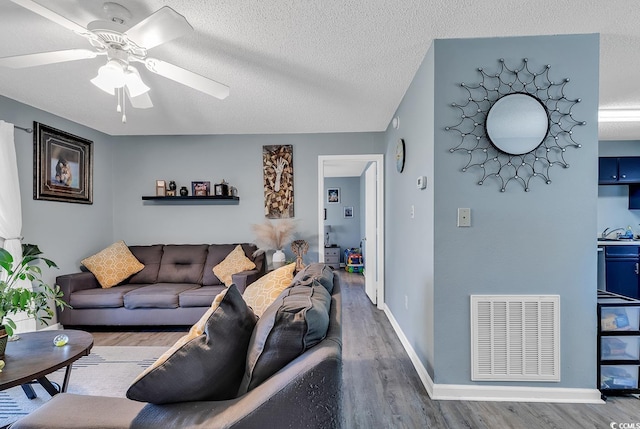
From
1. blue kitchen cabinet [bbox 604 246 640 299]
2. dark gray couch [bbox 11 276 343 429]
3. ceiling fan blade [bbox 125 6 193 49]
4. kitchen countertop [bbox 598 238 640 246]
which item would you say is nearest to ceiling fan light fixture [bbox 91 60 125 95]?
ceiling fan blade [bbox 125 6 193 49]

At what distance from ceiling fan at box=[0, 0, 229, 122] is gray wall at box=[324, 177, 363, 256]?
5819mm

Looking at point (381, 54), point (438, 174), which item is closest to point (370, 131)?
point (381, 54)

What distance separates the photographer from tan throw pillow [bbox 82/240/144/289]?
11.8 ft

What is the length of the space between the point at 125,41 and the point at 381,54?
5.34ft

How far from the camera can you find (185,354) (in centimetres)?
100

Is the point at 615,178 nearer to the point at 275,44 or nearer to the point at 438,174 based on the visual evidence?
the point at 438,174

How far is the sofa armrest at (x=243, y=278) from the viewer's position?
3340 mm

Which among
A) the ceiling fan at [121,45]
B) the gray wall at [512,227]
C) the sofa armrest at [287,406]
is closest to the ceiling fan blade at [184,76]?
the ceiling fan at [121,45]

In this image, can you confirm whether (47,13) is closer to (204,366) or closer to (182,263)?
(204,366)

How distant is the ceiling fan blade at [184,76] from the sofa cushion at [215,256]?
226cm

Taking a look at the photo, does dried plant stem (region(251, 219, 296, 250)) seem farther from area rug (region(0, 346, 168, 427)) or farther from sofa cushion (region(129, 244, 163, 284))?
area rug (region(0, 346, 168, 427))

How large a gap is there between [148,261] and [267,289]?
265cm

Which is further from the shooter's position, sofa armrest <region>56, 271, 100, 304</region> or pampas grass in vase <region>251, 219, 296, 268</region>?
pampas grass in vase <region>251, 219, 296, 268</region>

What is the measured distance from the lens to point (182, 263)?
3.92m
